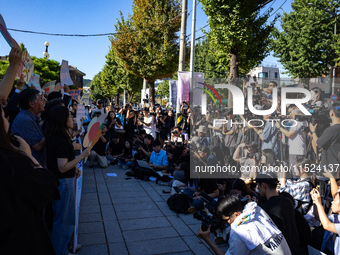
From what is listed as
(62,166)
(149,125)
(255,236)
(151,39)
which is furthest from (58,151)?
(151,39)

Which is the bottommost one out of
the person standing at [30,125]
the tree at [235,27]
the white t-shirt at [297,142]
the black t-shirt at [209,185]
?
the black t-shirt at [209,185]

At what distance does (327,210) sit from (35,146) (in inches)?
168

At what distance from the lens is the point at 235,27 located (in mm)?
12969

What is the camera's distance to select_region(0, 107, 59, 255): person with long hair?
51.0 inches

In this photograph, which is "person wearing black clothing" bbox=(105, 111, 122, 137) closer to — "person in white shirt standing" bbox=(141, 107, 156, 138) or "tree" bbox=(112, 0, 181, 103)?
"person in white shirt standing" bbox=(141, 107, 156, 138)

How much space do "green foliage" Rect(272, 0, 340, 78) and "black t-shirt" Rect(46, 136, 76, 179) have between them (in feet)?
81.2

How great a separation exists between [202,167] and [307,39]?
72.5 feet

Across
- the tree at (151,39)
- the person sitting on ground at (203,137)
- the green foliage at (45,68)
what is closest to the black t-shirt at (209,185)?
the person sitting on ground at (203,137)

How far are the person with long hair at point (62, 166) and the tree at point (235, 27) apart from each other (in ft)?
34.1

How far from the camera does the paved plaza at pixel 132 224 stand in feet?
12.6

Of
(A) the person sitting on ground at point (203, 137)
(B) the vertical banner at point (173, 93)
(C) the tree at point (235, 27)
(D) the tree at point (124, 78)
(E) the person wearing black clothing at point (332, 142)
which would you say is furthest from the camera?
(D) the tree at point (124, 78)

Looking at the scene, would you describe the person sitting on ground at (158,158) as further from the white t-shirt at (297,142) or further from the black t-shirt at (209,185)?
the white t-shirt at (297,142)

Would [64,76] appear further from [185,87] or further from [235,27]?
[235,27]

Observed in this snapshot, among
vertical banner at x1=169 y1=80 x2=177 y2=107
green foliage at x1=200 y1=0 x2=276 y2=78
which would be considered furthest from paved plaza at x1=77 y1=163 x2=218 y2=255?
green foliage at x1=200 y1=0 x2=276 y2=78
